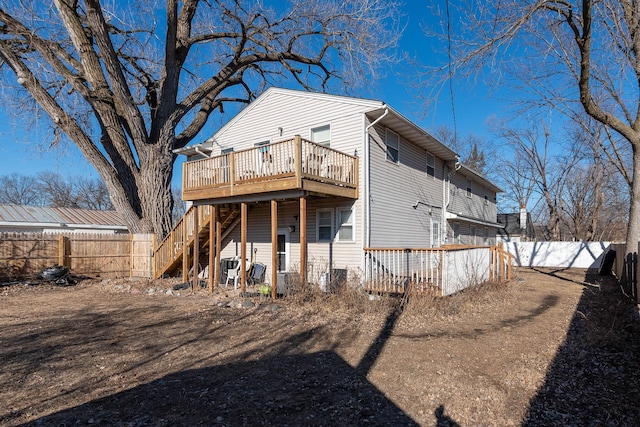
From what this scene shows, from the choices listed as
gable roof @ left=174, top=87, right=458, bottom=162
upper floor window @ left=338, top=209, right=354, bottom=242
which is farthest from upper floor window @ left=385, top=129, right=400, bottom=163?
upper floor window @ left=338, top=209, right=354, bottom=242

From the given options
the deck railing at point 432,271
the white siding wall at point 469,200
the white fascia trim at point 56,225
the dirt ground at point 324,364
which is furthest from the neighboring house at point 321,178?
the white fascia trim at point 56,225

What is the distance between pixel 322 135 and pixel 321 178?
2.86 metres

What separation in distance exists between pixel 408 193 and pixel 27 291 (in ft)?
43.4

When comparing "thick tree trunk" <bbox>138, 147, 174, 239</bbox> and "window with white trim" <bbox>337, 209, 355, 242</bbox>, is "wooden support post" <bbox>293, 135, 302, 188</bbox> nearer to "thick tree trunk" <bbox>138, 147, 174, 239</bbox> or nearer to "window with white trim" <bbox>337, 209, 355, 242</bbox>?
"window with white trim" <bbox>337, 209, 355, 242</bbox>

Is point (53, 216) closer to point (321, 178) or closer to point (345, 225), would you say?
point (345, 225)

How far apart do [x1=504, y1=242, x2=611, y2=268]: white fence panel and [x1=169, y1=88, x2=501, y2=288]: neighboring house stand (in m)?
9.29

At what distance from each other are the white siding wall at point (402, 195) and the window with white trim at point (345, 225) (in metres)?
0.66

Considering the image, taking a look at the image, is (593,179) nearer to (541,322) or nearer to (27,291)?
(541,322)

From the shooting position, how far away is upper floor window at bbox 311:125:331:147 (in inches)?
480

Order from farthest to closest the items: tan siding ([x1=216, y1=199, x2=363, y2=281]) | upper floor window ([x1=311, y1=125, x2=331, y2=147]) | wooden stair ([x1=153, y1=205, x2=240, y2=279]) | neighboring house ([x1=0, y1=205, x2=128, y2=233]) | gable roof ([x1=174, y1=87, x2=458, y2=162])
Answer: neighboring house ([x1=0, y1=205, x2=128, y2=233]) < wooden stair ([x1=153, y1=205, x2=240, y2=279]) < upper floor window ([x1=311, y1=125, x2=331, y2=147]) < tan siding ([x1=216, y1=199, x2=363, y2=281]) < gable roof ([x1=174, y1=87, x2=458, y2=162])

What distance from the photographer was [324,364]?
5.23 m

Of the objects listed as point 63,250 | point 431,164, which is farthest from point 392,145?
point 63,250

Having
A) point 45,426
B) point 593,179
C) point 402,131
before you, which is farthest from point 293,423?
point 593,179

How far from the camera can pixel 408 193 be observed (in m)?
13.6
